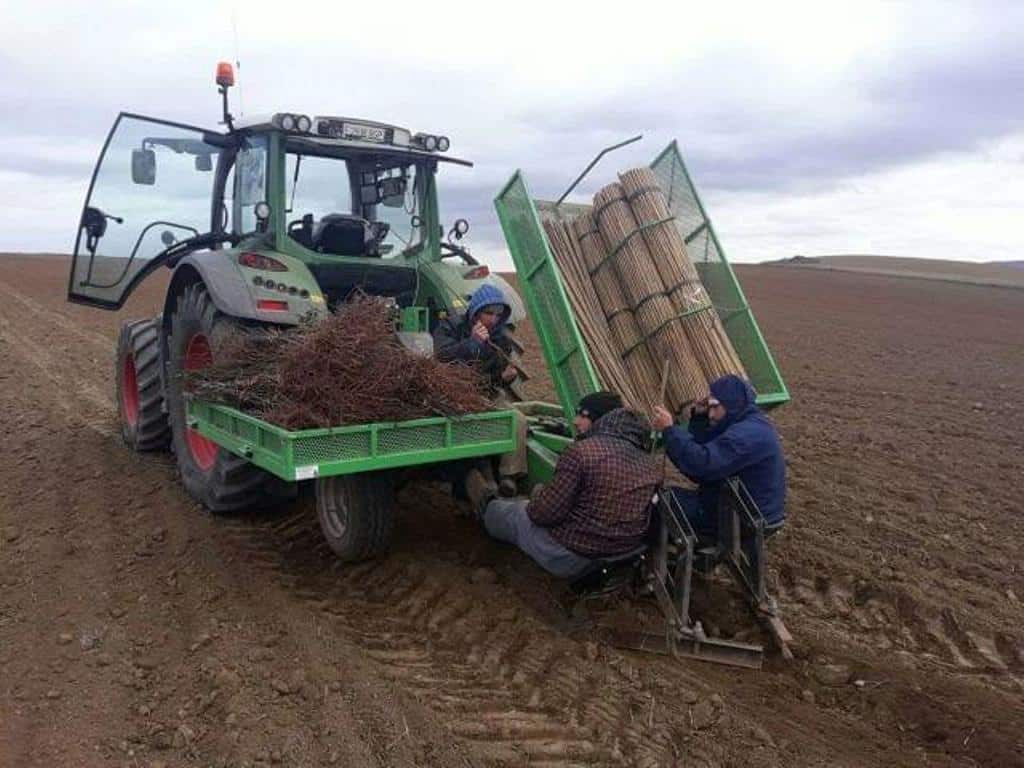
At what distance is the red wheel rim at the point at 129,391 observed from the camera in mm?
7555

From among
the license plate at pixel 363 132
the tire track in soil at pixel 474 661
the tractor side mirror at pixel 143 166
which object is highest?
the license plate at pixel 363 132

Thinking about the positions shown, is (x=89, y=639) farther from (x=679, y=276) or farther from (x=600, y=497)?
(x=679, y=276)

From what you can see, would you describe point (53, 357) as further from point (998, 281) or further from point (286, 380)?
point (998, 281)

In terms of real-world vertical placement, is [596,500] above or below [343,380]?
below

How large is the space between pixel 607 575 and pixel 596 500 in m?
0.50

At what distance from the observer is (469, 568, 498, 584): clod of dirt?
4691 mm

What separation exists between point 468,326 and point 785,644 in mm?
2634

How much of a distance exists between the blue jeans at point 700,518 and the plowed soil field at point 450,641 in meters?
0.37

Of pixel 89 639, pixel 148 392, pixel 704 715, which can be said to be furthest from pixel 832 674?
pixel 148 392

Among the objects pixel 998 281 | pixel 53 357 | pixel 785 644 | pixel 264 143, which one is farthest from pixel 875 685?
pixel 998 281

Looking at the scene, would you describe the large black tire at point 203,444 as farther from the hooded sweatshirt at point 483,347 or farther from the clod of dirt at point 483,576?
the clod of dirt at point 483,576

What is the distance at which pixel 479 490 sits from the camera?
15.6 feet

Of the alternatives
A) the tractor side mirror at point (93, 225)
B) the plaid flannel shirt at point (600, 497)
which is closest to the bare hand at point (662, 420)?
the plaid flannel shirt at point (600, 497)

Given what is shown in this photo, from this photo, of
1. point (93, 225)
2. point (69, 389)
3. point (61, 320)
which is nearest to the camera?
point (93, 225)
